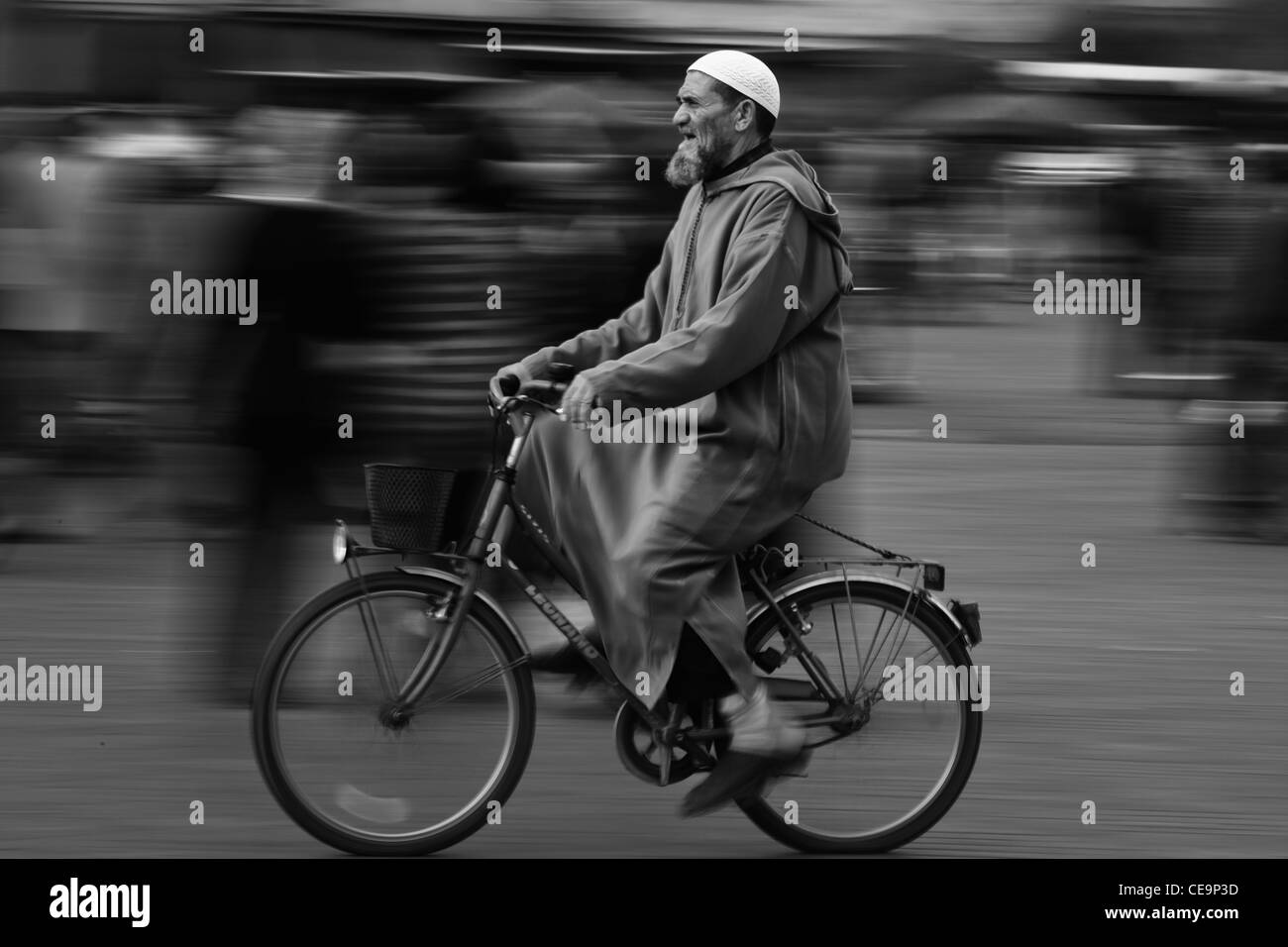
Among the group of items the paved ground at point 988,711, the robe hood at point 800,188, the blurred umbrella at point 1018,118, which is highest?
the blurred umbrella at point 1018,118

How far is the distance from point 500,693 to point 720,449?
0.72 metres

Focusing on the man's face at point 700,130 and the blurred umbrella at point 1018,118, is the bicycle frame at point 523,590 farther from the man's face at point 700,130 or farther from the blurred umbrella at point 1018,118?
the blurred umbrella at point 1018,118

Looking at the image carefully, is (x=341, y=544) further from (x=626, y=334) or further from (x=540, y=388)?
(x=626, y=334)

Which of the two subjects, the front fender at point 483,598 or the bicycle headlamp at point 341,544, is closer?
the bicycle headlamp at point 341,544

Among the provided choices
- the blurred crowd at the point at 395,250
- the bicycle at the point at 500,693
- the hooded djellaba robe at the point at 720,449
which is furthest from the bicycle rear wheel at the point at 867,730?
the blurred crowd at the point at 395,250

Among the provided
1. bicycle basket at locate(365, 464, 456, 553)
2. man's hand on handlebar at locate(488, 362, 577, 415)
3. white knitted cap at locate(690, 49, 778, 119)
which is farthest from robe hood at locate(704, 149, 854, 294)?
bicycle basket at locate(365, 464, 456, 553)

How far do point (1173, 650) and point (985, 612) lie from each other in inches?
27.9

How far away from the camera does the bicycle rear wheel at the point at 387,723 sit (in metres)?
4.45

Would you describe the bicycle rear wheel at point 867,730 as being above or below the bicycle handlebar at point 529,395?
below

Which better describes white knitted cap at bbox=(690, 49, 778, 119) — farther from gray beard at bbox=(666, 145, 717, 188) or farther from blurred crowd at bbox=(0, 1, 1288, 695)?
blurred crowd at bbox=(0, 1, 1288, 695)

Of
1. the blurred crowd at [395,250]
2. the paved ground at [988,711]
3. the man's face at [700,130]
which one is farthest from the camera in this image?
the blurred crowd at [395,250]

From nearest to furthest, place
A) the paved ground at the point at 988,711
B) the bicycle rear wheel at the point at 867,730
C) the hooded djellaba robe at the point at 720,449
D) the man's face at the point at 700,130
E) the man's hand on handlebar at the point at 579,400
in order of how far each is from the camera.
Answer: the man's hand on handlebar at the point at 579,400 → the hooded djellaba robe at the point at 720,449 → the man's face at the point at 700,130 → the bicycle rear wheel at the point at 867,730 → the paved ground at the point at 988,711

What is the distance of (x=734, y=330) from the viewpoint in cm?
427

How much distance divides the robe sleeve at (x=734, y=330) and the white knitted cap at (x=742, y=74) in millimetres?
220
